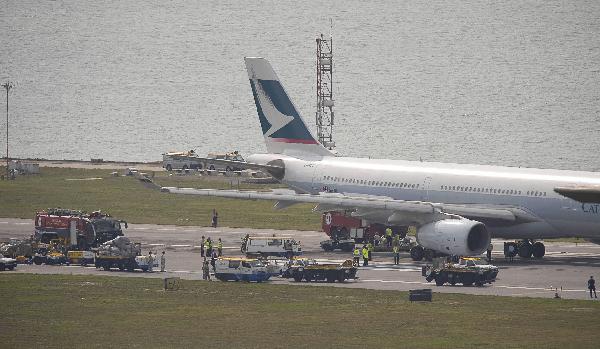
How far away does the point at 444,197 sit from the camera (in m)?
96.4

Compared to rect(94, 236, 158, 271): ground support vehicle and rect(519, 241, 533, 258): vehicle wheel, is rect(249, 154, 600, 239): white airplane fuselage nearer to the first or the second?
rect(519, 241, 533, 258): vehicle wheel

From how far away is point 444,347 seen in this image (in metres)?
59.3

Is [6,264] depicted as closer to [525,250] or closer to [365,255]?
[365,255]

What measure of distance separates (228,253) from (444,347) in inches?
1664

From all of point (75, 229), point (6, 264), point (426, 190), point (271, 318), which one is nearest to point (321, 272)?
point (271, 318)

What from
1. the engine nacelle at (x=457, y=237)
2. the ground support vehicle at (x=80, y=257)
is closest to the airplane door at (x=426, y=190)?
the engine nacelle at (x=457, y=237)

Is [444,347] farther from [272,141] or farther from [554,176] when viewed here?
[272,141]

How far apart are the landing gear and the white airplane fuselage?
2.23 meters

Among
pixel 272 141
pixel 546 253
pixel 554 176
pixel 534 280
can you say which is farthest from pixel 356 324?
pixel 272 141

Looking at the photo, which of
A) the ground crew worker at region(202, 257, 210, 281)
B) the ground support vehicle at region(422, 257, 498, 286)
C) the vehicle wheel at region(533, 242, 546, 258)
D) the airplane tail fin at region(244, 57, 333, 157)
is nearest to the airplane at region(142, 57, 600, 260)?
the vehicle wheel at region(533, 242, 546, 258)

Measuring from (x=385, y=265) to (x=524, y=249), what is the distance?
10827 mm

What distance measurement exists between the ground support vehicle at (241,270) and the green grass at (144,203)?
39.3 m

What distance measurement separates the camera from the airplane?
90.2 metres

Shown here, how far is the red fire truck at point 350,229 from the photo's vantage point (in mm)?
105250
